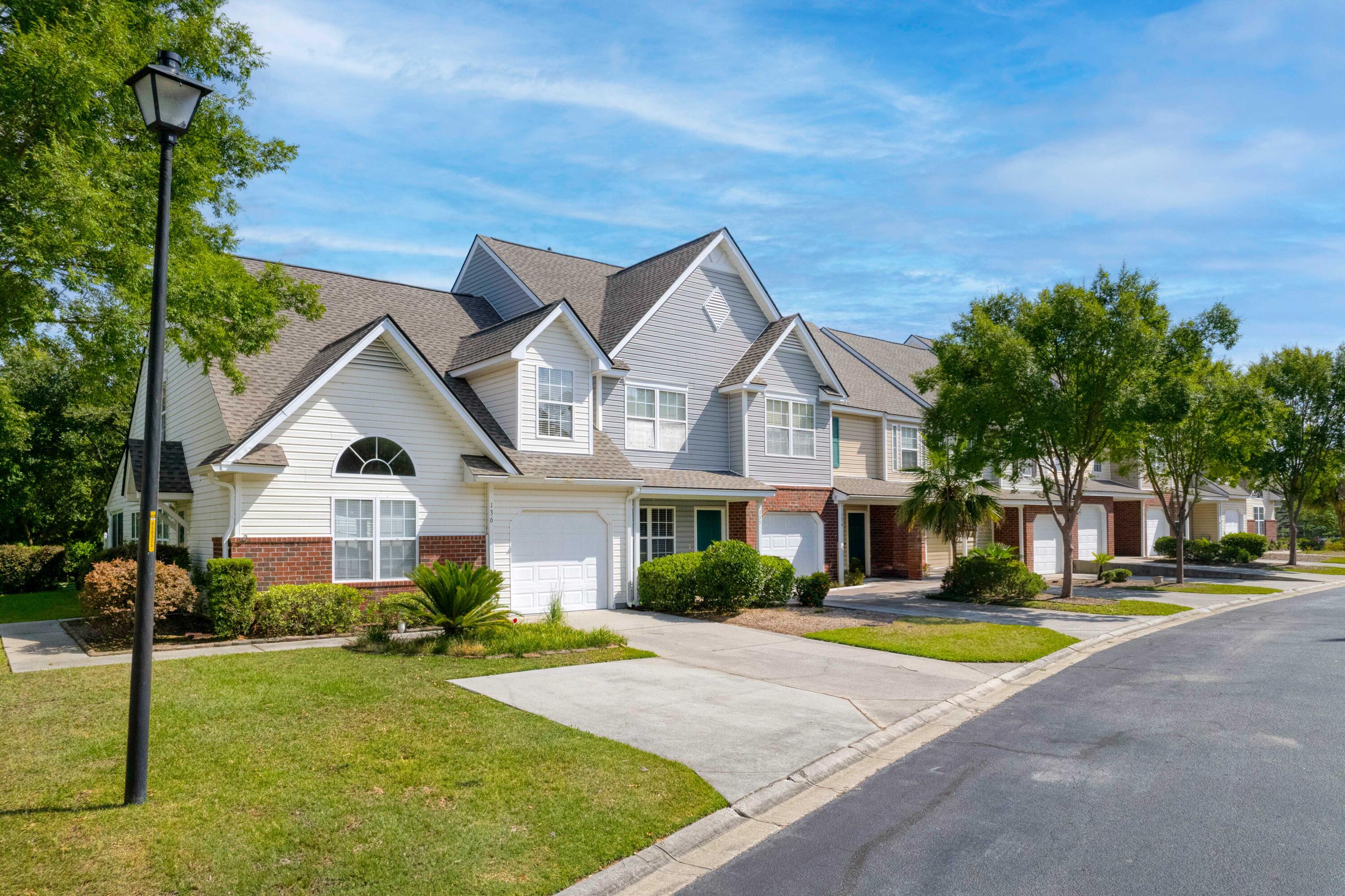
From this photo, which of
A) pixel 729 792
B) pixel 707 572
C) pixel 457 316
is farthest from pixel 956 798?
pixel 457 316

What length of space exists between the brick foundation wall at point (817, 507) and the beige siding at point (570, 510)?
5333 millimetres

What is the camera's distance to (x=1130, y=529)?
148 ft

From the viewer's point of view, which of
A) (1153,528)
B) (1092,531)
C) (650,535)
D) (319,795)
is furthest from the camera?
(1153,528)

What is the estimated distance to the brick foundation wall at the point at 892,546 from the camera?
29.9 m

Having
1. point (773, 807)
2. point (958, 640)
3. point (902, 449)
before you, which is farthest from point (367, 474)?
point (902, 449)

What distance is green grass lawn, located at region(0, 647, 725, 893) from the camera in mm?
5445

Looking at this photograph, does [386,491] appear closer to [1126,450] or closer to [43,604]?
[43,604]

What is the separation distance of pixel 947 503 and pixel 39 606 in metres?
23.7

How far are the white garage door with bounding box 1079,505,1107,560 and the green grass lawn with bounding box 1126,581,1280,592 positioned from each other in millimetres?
7537

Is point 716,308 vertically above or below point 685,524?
above

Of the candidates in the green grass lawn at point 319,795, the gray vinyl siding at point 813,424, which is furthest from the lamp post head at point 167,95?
the gray vinyl siding at point 813,424

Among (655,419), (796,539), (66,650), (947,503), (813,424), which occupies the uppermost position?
(813,424)

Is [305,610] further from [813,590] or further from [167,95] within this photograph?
[813,590]

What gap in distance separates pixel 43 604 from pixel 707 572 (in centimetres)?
1624
